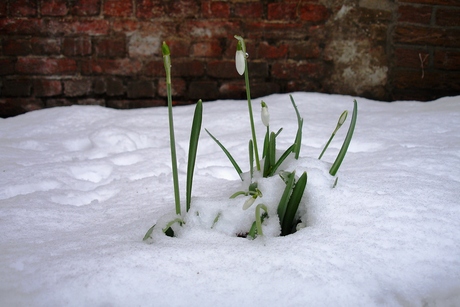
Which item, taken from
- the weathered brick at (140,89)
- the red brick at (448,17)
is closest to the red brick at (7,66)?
the weathered brick at (140,89)

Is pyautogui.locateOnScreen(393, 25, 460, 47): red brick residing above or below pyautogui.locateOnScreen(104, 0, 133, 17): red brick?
below

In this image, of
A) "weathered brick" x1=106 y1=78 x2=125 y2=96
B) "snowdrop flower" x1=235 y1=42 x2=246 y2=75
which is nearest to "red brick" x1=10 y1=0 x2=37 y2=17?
"weathered brick" x1=106 y1=78 x2=125 y2=96

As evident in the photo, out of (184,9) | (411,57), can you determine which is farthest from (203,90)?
(411,57)

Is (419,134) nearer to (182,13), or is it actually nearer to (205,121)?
(205,121)

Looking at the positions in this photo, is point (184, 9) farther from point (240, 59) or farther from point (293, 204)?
point (293, 204)

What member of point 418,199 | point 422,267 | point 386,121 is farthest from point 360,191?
point 386,121

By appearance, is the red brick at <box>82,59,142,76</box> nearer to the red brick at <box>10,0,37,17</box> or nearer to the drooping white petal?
the red brick at <box>10,0,37,17</box>

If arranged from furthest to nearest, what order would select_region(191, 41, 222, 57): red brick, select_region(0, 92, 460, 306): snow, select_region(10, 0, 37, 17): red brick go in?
select_region(191, 41, 222, 57): red brick → select_region(10, 0, 37, 17): red brick → select_region(0, 92, 460, 306): snow
